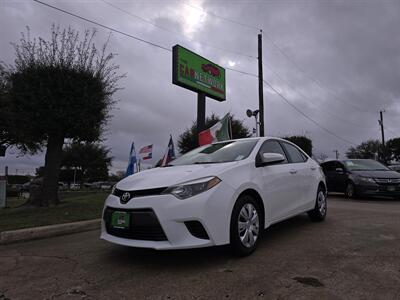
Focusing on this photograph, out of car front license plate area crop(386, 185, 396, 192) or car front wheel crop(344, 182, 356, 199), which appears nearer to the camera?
car front license plate area crop(386, 185, 396, 192)

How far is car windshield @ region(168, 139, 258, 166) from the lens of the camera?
4656mm

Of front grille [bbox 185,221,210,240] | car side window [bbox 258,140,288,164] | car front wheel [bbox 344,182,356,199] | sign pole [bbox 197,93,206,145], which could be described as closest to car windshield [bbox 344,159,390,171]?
car front wheel [bbox 344,182,356,199]

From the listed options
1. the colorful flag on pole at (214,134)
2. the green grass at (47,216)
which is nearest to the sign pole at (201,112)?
the colorful flag on pole at (214,134)

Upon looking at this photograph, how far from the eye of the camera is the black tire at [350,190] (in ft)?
37.2

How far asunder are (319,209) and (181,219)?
361 centimetres

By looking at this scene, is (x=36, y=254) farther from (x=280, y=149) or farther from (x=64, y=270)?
(x=280, y=149)

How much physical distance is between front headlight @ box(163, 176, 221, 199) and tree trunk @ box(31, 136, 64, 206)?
6229mm

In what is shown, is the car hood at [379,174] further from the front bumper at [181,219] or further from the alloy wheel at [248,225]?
the front bumper at [181,219]

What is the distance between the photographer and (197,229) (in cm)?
358

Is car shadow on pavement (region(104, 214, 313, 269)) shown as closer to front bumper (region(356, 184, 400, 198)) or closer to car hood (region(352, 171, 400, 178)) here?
front bumper (region(356, 184, 400, 198))

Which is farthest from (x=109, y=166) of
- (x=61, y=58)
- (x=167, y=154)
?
(x=61, y=58)

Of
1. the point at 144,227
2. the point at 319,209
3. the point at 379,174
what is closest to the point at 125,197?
the point at 144,227

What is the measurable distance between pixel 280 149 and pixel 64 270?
11.7ft

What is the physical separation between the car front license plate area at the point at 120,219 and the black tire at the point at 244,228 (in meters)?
1.15
